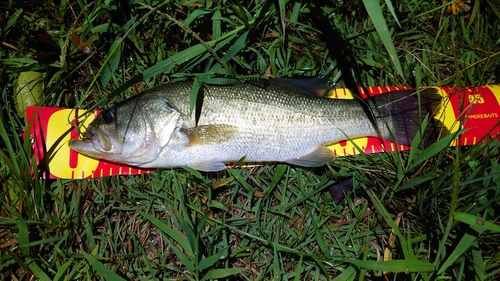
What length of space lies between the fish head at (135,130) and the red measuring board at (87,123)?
9.7 inches

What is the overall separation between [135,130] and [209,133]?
21.8 inches

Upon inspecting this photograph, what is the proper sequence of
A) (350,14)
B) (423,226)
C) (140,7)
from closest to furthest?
(423,226), (140,7), (350,14)

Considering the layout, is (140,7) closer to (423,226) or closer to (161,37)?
(161,37)

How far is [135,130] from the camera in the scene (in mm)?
2801

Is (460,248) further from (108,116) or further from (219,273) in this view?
(108,116)

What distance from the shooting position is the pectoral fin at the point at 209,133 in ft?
9.25

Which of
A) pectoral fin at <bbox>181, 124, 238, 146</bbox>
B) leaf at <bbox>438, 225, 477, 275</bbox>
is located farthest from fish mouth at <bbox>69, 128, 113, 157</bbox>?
leaf at <bbox>438, 225, 477, 275</bbox>

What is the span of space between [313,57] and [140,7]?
150 cm

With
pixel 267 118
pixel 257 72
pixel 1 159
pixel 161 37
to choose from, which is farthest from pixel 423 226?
pixel 1 159

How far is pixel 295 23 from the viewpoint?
317 cm

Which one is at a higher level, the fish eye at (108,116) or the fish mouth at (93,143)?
the fish eye at (108,116)

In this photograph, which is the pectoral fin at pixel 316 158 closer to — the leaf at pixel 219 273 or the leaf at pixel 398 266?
the leaf at pixel 398 266

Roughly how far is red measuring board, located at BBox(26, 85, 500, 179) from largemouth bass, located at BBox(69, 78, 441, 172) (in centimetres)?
17

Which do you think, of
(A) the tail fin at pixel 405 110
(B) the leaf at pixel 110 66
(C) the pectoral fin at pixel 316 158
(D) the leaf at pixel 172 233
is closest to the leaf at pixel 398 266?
(C) the pectoral fin at pixel 316 158
